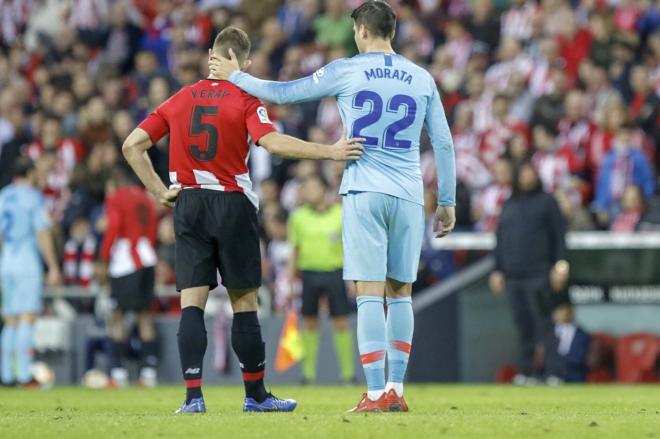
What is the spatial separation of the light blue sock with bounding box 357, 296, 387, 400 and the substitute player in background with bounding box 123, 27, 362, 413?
28.6 inches

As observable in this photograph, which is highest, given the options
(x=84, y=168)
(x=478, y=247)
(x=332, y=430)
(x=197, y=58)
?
(x=197, y=58)

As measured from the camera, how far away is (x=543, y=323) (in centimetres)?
1551

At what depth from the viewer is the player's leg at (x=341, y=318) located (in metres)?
15.5

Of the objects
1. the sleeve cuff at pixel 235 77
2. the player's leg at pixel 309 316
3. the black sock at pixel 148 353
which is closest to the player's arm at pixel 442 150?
the sleeve cuff at pixel 235 77

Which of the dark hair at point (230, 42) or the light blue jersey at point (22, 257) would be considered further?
the light blue jersey at point (22, 257)

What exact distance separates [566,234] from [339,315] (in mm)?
→ 2675

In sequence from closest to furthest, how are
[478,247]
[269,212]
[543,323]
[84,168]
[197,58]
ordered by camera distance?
[543,323], [478,247], [269,212], [84,168], [197,58]

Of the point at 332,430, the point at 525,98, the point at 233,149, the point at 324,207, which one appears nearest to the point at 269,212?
the point at 324,207

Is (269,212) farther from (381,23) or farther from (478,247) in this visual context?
(381,23)

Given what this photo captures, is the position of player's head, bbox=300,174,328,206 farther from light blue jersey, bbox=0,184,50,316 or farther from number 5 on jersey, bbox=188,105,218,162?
number 5 on jersey, bbox=188,105,218,162

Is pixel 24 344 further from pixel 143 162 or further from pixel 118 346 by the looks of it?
pixel 143 162

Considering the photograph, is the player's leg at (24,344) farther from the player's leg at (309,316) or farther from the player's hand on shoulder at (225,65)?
the player's hand on shoulder at (225,65)

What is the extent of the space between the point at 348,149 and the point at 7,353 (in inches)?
335

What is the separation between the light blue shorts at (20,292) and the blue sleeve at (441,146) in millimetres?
7956
